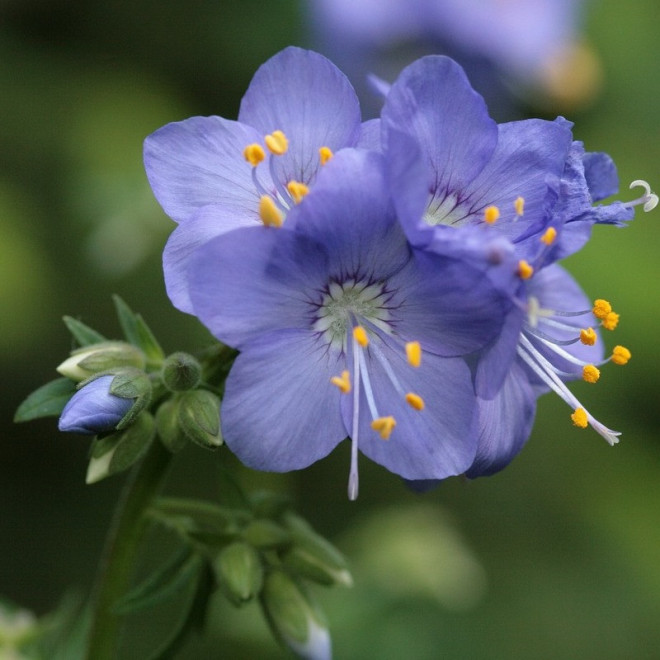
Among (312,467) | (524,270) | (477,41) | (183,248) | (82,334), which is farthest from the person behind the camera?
(477,41)

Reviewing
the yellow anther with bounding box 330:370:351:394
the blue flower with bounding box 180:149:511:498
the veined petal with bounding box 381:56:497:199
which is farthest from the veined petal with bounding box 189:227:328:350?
the veined petal with bounding box 381:56:497:199

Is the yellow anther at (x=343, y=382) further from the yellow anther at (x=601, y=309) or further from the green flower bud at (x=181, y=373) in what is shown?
the yellow anther at (x=601, y=309)

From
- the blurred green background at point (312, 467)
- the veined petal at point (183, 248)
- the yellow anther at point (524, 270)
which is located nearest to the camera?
the yellow anther at point (524, 270)

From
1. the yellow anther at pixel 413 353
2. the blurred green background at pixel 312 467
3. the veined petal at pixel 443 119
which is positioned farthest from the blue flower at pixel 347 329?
the blurred green background at pixel 312 467

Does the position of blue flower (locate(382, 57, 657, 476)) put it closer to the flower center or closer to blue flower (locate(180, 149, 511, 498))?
blue flower (locate(180, 149, 511, 498))

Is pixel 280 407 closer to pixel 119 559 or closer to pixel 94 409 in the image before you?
pixel 94 409


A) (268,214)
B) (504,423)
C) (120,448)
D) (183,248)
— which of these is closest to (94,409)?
(120,448)
